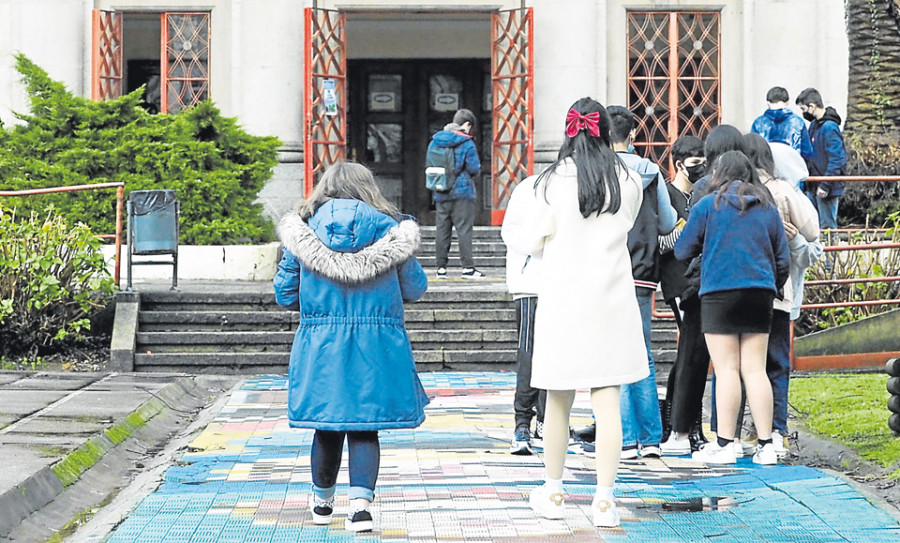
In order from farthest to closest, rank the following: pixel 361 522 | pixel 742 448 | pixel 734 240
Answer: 1. pixel 742 448
2. pixel 734 240
3. pixel 361 522

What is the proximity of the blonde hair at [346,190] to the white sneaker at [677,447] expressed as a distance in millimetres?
2666

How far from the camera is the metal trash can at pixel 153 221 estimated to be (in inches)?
525

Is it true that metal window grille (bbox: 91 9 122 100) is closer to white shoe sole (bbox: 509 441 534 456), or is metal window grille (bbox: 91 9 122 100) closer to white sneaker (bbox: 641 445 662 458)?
white shoe sole (bbox: 509 441 534 456)

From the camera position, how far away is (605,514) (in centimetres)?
594

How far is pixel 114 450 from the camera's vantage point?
26.9 feet

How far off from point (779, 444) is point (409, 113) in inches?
606

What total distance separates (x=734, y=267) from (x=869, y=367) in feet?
16.5

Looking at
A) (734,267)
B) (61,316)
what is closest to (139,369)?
(61,316)

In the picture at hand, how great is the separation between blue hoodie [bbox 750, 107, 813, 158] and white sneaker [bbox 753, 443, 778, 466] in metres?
7.02

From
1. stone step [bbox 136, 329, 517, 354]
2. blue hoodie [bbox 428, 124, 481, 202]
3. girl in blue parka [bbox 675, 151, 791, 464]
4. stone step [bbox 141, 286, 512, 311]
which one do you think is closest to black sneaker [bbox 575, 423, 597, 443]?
girl in blue parka [bbox 675, 151, 791, 464]

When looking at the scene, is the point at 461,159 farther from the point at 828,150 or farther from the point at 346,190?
the point at 346,190

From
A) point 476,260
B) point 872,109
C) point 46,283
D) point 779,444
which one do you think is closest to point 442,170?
point 476,260

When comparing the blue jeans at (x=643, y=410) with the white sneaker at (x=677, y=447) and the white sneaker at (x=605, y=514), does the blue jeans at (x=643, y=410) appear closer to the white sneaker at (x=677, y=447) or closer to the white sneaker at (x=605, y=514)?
the white sneaker at (x=677, y=447)

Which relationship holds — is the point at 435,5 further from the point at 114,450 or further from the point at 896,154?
the point at 114,450
